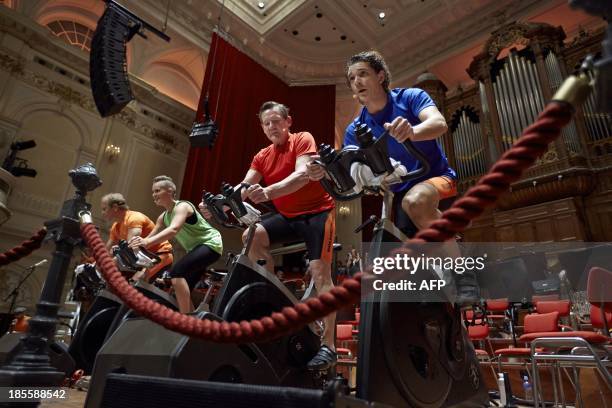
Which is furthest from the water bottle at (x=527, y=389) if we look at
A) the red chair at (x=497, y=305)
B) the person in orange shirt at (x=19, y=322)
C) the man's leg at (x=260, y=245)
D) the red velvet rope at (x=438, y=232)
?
the person in orange shirt at (x=19, y=322)

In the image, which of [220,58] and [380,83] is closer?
[380,83]

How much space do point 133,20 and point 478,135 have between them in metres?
7.17

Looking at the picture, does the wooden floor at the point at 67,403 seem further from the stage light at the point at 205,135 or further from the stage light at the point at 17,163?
the stage light at the point at 17,163

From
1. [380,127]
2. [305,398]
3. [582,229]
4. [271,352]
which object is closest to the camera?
[305,398]

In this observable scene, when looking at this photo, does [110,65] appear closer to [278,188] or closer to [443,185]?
[278,188]

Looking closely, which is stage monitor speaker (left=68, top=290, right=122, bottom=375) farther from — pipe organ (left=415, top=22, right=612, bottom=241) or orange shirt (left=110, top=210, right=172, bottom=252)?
pipe organ (left=415, top=22, right=612, bottom=241)

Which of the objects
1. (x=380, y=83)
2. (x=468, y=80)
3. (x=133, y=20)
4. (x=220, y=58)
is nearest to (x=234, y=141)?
Answer: (x=220, y=58)

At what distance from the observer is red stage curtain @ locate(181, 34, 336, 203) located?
7.83 meters

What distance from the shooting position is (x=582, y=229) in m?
6.05

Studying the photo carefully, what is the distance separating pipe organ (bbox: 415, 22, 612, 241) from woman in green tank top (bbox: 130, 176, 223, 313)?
5.93m

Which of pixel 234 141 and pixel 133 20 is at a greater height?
pixel 234 141

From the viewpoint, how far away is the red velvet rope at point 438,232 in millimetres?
772

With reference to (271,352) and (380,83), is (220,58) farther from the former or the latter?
(271,352)

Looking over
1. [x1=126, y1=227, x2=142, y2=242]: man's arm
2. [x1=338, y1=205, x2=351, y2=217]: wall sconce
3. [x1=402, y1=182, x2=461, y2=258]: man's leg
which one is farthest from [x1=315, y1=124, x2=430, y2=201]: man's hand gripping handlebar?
[x1=338, y1=205, x2=351, y2=217]: wall sconce
